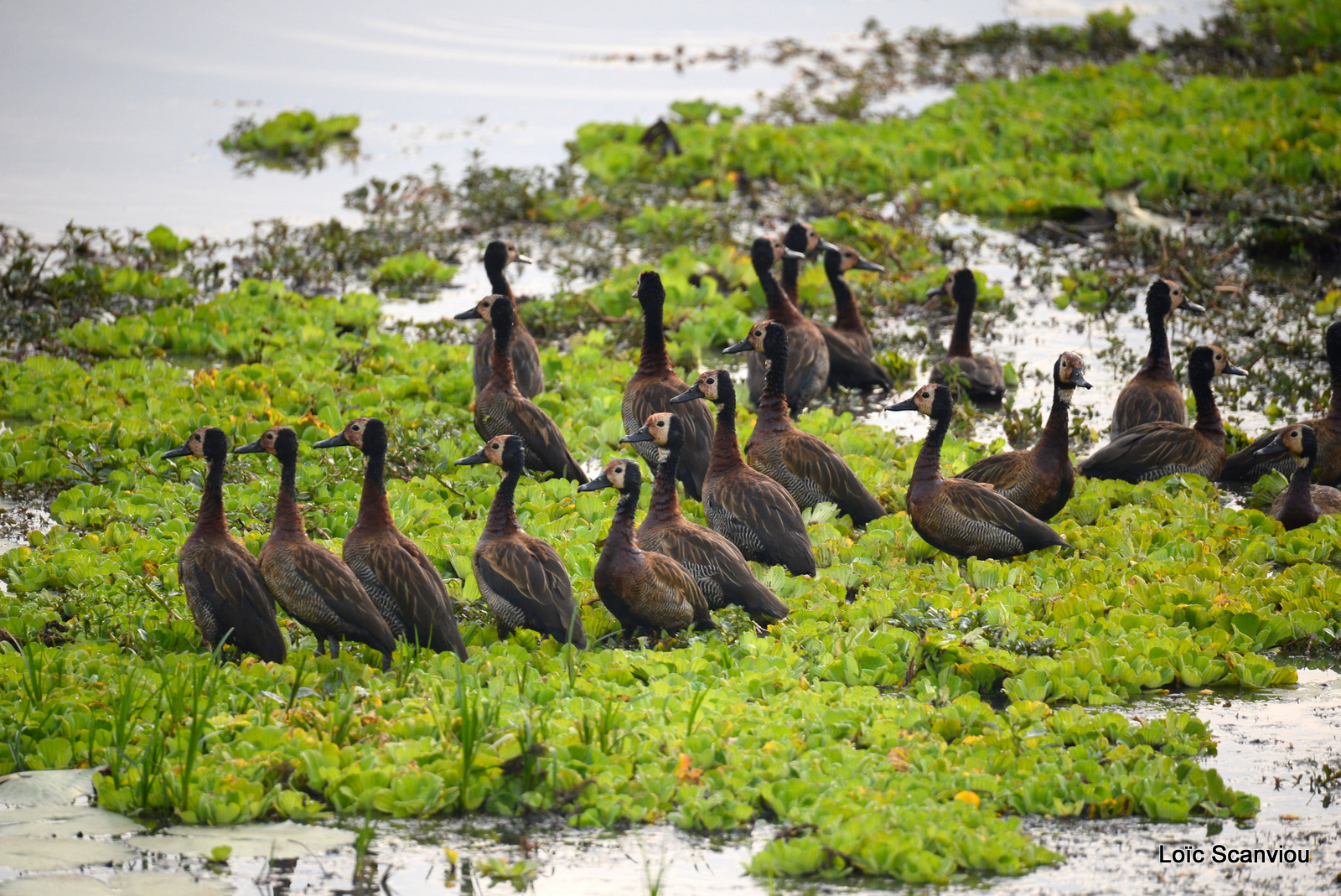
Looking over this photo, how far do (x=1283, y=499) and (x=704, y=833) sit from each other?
5.01 meters

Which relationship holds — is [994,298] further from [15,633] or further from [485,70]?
[485,70]

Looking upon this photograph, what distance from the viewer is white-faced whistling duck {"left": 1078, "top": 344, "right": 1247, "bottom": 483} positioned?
8938 millimetres

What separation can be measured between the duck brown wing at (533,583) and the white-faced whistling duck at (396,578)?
27 centimetres

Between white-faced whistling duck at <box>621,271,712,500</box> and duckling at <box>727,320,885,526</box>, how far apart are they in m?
0.33

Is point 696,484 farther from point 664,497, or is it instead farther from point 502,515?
point 502,515

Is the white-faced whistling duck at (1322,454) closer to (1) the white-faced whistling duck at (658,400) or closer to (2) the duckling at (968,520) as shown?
(2) the duckling at (968,520)

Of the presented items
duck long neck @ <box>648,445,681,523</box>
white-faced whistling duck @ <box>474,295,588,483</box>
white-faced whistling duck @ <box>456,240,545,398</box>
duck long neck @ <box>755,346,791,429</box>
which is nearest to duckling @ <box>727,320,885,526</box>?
duck long neck @ <box>755,346,791,429</box>

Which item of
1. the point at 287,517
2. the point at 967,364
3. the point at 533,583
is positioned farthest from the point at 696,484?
the point at 967,364

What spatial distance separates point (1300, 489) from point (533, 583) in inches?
191

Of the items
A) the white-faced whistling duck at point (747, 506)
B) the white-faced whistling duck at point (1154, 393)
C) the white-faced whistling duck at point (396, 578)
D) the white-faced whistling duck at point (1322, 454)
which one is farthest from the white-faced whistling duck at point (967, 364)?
the white-faced whistling duck at point (396, 578)

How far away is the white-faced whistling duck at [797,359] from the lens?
1040 centimetres

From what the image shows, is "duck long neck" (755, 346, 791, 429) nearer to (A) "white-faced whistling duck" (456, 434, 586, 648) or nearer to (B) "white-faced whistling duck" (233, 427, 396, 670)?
(A) "white-faced whistling duck" (456, 434, 586, 648)

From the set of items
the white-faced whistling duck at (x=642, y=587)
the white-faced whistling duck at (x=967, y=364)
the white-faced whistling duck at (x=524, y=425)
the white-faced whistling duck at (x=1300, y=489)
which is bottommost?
the white-faced whistling duck at (x=642, y=587)

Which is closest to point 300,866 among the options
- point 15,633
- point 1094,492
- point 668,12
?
point 15,633
